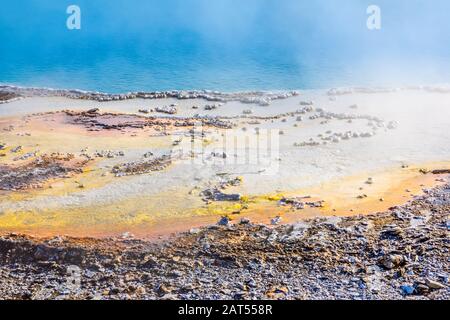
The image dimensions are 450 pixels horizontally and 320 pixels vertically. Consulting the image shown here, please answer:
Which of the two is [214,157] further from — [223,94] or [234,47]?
[234,47]

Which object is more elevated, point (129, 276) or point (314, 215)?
point (314, 215)

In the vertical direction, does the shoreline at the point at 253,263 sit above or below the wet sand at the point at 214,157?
below

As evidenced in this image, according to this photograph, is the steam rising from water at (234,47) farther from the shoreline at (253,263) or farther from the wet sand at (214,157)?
the shoreline at (253,263)

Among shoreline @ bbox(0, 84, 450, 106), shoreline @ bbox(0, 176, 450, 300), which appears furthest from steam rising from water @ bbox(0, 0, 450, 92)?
shoreline @ bbox(0, 176, 450, 300)

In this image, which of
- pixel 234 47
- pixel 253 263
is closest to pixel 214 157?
pixel 253 263

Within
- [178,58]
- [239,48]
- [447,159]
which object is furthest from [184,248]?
[239,48]

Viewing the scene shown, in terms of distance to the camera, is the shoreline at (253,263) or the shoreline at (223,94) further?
the shoreline at (223,94)

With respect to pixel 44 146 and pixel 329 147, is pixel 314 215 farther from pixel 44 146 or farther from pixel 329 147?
pixel 44 146

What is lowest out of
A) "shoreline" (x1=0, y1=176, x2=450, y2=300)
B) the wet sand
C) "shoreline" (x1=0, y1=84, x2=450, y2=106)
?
"shoreline" (x1=0, y1=176, x2=450, y2=300)

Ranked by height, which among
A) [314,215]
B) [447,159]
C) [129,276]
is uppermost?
[447,159]

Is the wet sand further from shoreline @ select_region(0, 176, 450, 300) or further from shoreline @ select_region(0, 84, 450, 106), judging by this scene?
shoreline @ select_region(0, 176, 450, 300)

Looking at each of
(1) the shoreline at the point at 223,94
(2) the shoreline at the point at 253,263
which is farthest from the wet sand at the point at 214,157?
(2) the shoreline at the point at 253,263
